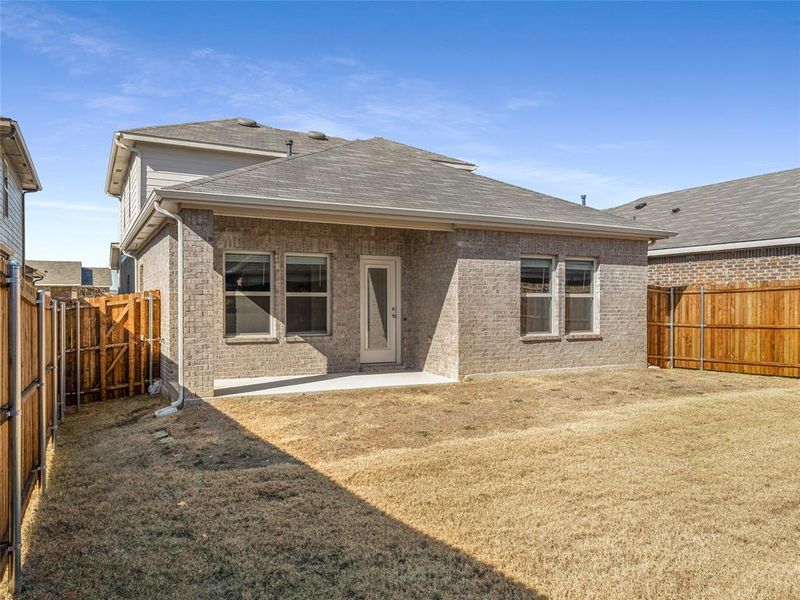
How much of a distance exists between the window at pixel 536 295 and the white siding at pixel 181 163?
8.73 metres

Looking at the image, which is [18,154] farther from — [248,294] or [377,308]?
[377,308]

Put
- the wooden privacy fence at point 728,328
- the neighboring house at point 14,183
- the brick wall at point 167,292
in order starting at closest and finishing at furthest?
the brick wall at point 167,292 < the wooden privacy fence at point 728,328 < the neighboring house at point 14,183

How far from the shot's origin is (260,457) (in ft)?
19.4

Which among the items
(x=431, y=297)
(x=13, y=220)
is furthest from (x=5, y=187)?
(x=431, y=297)

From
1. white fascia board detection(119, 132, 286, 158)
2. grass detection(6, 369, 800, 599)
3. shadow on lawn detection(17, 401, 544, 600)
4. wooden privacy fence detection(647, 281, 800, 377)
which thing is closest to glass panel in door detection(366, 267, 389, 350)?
grass detection(6, 369, 800, 599)

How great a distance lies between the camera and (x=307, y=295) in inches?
436

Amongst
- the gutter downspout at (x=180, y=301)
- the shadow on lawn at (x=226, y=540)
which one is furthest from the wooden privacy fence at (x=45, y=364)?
the gutter downspout at (x=180, y=301)

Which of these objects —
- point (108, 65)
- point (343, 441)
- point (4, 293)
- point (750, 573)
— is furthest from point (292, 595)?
point (108, 65)

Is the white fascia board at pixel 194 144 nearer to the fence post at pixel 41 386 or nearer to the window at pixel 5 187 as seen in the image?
the window at pixel 5 187

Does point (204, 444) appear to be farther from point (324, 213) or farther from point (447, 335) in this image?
point (447, 335)

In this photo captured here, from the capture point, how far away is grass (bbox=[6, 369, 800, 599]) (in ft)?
10.9

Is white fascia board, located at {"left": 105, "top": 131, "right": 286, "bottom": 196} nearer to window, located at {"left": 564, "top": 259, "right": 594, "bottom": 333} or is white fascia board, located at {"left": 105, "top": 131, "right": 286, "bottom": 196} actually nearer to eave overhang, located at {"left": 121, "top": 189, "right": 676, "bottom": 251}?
eave overhang, located at {"left": 121, "top": 189, "right": 676, "bottom": 251}

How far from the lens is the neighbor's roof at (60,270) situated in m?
36.1

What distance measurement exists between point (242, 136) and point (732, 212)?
1449cm
